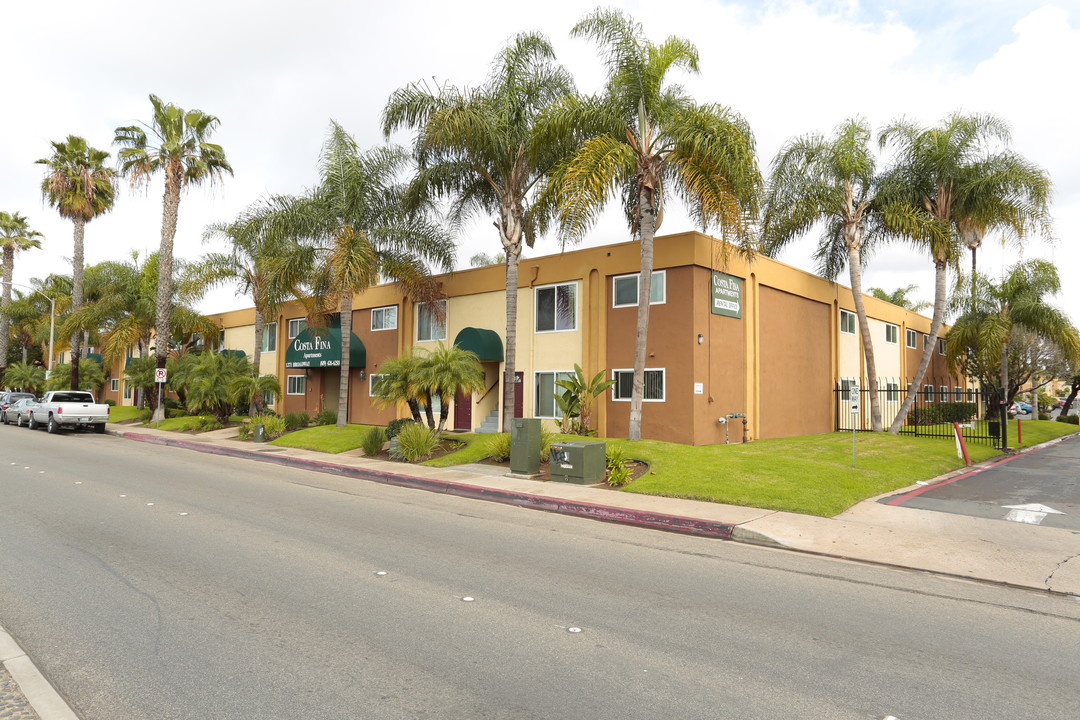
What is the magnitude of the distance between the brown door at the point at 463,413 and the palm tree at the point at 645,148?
8.96 m

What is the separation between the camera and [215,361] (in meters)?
28.2

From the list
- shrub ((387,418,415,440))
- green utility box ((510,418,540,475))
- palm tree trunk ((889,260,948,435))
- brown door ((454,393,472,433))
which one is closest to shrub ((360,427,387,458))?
shrub ((387,418,415,440))

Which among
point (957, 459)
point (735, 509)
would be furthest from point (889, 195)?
point (735, 509)

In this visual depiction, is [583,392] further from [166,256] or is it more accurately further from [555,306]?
[166,256]

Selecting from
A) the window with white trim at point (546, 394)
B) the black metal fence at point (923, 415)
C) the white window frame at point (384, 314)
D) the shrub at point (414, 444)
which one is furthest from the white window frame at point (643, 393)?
the white window frame at point (384, 314)

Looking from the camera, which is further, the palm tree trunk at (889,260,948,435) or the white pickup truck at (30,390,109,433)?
the white pickup truck at (30,390,109,433)

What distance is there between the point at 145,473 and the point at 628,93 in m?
14.3

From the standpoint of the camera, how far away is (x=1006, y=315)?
30328 millimetres

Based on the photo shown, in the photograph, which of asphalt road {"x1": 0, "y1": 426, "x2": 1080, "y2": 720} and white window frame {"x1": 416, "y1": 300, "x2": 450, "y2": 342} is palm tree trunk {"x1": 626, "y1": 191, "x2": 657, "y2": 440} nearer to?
asphalt road {"x1": 0, "y1": 426, "x2": 1080, "y2": 720}

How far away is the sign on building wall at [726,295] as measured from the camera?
19969 millimetres

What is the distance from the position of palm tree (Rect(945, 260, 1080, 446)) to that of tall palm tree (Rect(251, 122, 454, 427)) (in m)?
22.3

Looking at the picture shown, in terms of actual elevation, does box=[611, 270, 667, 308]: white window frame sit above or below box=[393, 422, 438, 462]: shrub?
above

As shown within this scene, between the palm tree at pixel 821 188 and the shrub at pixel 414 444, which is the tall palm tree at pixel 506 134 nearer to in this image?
the shrub at pixel 414 444

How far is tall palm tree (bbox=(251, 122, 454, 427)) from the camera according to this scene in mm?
22688
